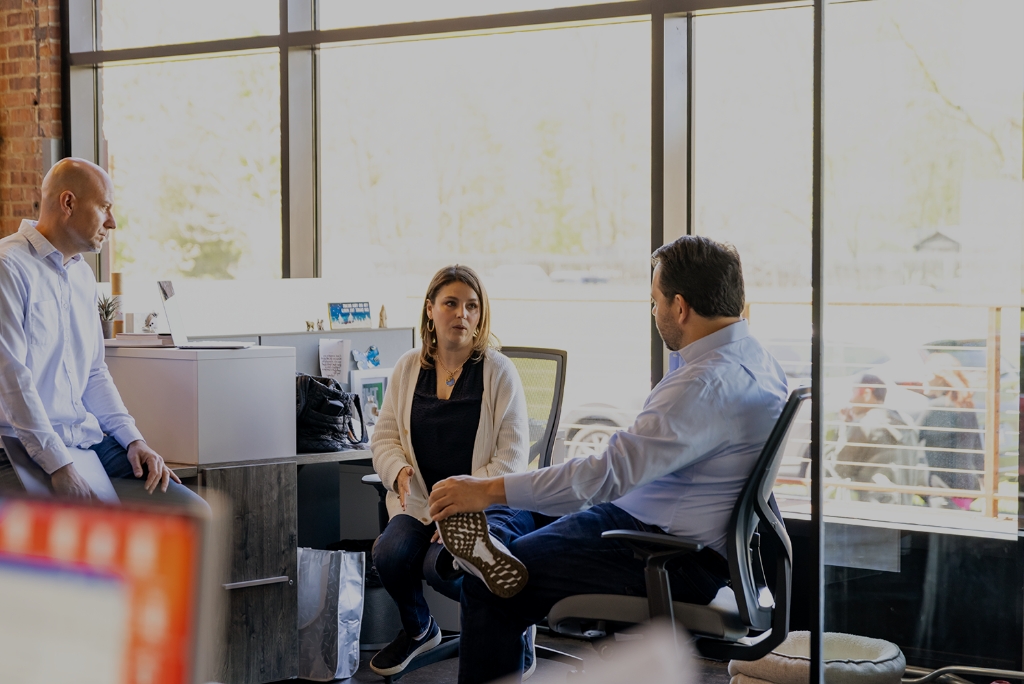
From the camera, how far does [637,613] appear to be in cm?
233

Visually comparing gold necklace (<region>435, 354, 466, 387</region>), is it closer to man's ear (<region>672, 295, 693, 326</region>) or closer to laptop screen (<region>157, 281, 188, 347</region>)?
laptop screen (<region>157, 281, 188, 347</region>)

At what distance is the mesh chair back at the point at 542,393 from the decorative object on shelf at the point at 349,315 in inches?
33.2

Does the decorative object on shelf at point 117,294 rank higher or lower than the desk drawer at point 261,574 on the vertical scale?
higher

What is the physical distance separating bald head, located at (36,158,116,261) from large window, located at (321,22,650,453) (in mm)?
1457

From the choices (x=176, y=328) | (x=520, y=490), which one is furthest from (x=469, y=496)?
(x=176, y=328)

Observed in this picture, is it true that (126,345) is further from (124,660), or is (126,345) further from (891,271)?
(124,660)

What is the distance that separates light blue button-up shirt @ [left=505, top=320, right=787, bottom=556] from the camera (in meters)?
2.29

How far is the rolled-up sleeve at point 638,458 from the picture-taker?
229 centimetres

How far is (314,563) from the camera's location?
3424 mm

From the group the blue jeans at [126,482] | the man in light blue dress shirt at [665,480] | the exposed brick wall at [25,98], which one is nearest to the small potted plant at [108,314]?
the blue jeans at [126,482]

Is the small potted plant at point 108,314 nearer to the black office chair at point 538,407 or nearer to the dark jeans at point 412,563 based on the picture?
the black office chair at point 538,407

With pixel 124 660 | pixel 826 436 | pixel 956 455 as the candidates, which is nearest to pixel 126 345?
pixel 826 436

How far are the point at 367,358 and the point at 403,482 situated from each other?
1.02 m

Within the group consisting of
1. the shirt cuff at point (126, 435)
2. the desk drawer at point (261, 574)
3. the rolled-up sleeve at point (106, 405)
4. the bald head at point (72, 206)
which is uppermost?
the bald head at point (72, 206)
